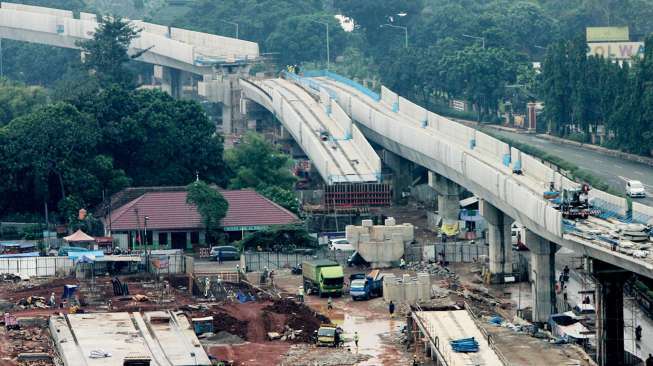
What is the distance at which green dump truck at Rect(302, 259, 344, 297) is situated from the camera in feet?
358

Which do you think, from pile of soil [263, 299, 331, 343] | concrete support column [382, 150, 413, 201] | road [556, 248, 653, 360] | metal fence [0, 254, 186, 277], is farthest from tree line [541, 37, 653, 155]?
pile of soil [263, 299, 331, 343]

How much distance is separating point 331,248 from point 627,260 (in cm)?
3736

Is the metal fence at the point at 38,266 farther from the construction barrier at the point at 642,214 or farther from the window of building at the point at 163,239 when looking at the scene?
the construction barrier at the point at 642,214

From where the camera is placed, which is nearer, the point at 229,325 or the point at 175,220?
the point at 229,325

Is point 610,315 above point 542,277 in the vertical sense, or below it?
below

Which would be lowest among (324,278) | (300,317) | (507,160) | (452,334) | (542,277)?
(300,317)

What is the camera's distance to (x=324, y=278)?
358ft

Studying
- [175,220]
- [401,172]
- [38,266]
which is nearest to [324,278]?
[38,266]

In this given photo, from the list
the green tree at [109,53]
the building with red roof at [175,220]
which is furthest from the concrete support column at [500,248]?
the green tree at [109,53]

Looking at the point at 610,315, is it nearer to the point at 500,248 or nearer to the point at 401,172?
the point at 500,248

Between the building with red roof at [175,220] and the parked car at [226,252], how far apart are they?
490 centimetres

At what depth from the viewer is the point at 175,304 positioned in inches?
4176

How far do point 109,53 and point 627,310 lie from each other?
268ft

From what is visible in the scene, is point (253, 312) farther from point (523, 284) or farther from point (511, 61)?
point (511, 61)
